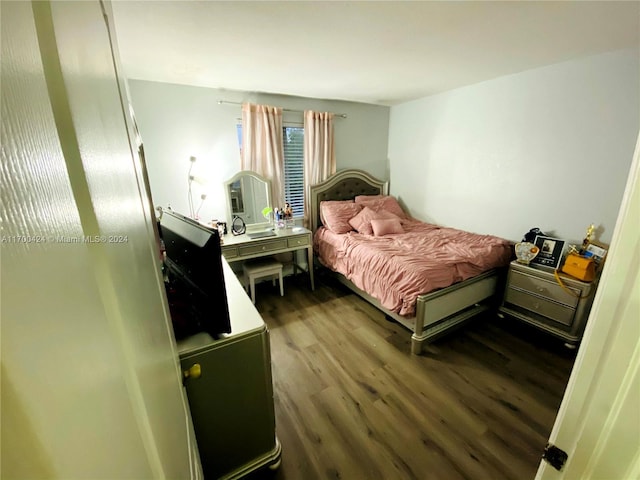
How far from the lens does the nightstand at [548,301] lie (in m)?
2.09

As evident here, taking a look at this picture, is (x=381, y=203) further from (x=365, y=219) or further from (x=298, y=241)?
(x=298, y=241)

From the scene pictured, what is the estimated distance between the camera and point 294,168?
3414 mm

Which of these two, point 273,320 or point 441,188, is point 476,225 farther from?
point 273,320

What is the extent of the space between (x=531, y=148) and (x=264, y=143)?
2625 millimetres

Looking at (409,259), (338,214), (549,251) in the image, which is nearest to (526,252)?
(549,251)

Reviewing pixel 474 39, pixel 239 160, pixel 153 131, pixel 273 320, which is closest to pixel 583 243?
pixel 474 39

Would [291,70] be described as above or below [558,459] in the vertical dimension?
above

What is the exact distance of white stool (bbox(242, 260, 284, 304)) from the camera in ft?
9.24

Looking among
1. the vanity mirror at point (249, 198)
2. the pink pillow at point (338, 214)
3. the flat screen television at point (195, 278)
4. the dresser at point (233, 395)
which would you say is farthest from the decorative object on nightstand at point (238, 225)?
the dresser at point (233, 395)

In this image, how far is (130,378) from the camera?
0.34m

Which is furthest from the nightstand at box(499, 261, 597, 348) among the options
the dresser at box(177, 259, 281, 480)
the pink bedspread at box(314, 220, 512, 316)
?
the dresser at box(177, 259, 281, 480)

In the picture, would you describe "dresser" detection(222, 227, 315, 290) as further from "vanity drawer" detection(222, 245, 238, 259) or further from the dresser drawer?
the dresser drawer

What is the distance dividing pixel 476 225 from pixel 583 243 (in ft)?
3.12

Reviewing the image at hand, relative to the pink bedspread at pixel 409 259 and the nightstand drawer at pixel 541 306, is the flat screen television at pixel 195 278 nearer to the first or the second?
the pink bedspread at pixel 409 259
